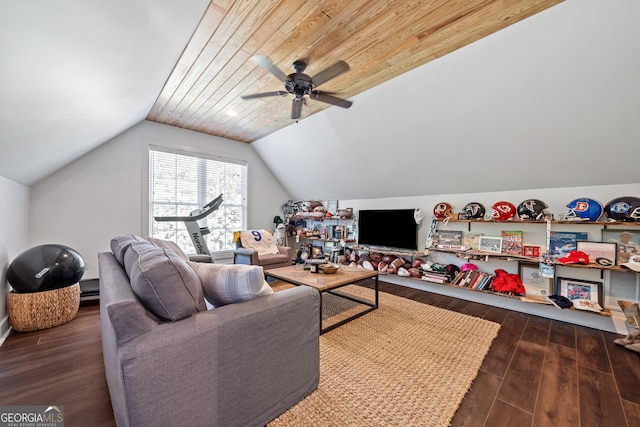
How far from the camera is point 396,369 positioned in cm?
183

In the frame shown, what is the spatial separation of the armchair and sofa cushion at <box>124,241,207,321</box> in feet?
8.26

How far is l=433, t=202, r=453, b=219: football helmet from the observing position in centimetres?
357

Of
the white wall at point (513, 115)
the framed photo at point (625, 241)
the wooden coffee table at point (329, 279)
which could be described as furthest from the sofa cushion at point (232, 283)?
the framed photo at point (625, 241)

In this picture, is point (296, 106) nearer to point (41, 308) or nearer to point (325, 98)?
point (325, 98)

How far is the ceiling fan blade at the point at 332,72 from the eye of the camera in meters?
1.87

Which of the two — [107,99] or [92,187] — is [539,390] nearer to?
[107,99]

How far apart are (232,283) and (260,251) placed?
2.98 meters

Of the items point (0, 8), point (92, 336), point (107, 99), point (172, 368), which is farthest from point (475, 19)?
point (92, 336)

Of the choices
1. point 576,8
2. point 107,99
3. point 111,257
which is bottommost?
point 111,257

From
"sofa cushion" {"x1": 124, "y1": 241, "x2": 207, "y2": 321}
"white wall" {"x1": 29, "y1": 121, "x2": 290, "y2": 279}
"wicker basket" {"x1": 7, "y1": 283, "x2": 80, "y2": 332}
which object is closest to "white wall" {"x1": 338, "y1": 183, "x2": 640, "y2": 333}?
"sofa cushion" {"x1": 124, "y1": 241, "x2": 207, "y2": 321}

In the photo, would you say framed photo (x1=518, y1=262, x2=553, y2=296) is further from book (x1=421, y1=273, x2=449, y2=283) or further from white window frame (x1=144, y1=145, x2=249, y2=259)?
white window frame (x1=144, y1=145, x2=249, y2=259)

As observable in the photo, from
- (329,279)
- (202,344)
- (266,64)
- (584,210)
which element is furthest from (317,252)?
(202,344)

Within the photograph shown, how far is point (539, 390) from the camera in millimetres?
1635

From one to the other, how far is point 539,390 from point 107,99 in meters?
3.95
